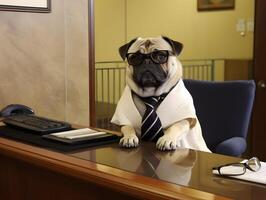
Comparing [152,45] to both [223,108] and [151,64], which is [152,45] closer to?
[151,64]

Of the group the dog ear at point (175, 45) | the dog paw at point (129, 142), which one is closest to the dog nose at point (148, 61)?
the dog ear at point (175, 45)

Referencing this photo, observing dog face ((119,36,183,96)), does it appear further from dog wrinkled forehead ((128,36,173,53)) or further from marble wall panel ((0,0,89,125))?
marble wall panel ((0,0,89,125))

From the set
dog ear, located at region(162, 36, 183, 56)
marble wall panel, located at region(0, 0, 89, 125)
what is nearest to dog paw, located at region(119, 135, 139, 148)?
dog ear, located at region(162, 36, 183, 56)

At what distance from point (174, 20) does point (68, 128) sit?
389 centimetres

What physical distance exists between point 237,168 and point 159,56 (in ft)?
2.03

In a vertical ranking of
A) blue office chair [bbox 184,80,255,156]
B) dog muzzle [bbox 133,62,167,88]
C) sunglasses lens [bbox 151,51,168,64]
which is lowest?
blue office chair [bbox 184,80,255,156]

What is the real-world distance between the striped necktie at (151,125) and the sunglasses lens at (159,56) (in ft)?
0.52

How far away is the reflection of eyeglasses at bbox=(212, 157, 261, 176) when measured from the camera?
3.59ft

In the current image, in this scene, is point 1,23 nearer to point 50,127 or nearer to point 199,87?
point 50,127

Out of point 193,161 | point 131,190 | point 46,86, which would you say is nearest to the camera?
point 131,190

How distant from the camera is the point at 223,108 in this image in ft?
7.88

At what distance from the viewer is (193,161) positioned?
4.10ft

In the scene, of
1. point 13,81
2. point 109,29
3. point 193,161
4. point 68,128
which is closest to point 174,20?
point 109,29

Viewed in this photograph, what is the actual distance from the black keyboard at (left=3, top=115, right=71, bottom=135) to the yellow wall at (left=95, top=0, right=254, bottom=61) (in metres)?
3.17
